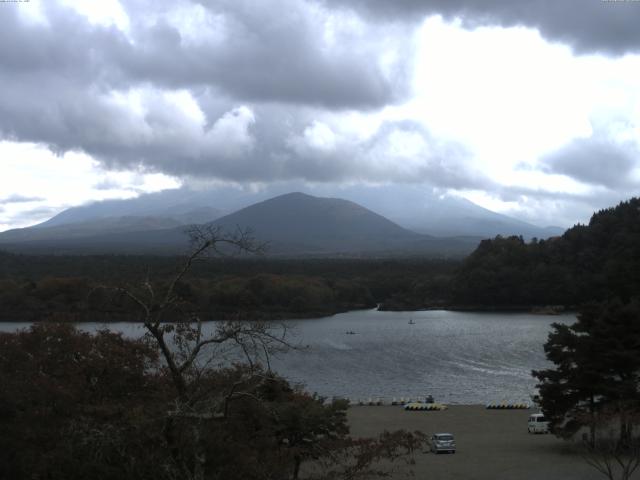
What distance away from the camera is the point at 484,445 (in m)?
18.7

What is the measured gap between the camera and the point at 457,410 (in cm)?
2519

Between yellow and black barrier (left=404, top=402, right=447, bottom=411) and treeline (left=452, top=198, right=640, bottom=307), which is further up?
treeline (left=452, top=198, right=640, bottom=307)

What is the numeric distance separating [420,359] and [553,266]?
3834 cm

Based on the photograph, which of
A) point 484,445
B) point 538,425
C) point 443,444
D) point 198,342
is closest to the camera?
point 198,342

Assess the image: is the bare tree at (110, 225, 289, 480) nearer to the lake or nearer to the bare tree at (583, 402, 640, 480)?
the bare tree at (583, 402, 640, 480)

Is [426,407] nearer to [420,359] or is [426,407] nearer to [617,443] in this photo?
[617,443]

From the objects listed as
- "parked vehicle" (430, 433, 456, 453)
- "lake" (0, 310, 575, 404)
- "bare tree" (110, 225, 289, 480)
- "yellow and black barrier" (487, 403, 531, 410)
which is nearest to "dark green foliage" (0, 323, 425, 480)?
"bare tree" (110, 225, 289, 480)

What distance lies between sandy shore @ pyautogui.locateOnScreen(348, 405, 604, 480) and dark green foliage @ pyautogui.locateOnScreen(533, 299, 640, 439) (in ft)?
3.54

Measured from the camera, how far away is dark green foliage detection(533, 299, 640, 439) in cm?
1586

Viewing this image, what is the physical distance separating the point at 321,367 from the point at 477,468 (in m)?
21.5

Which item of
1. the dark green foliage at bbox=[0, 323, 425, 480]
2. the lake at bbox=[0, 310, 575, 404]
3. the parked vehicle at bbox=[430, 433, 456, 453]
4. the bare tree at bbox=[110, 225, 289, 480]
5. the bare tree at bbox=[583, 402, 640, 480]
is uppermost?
the bare tree at bbox=[110, 225, 289, 480]

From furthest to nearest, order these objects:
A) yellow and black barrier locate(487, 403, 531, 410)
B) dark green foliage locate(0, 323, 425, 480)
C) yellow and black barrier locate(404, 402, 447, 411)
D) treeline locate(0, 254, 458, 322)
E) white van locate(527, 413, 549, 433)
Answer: treeline locate(0, 254, 458, 322)
yellow and black barrier locate(404, 402, 447, 411)
yellow and black barrier locate(487, 403, 531, 410)
white van locate(527, 413, 549, 433)
dark green foliage locate(0, 323, 425, 480)

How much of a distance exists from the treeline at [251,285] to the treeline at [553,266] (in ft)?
22.1

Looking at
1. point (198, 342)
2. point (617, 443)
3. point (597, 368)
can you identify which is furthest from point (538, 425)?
point (198, 342)
